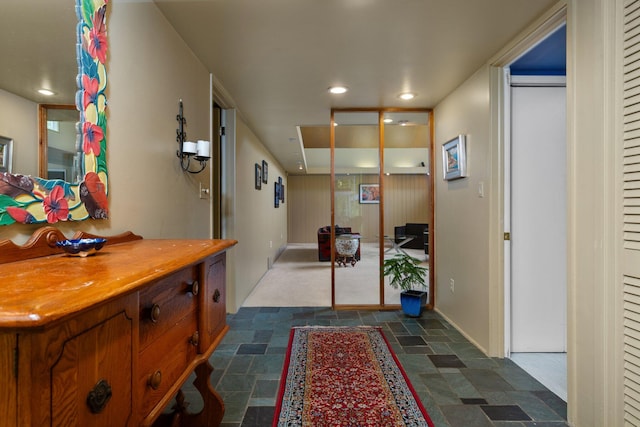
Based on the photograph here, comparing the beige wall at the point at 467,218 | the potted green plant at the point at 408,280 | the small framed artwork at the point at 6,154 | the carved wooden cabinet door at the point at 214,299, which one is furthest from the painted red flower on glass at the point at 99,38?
the potted green plant at the point at 408,280

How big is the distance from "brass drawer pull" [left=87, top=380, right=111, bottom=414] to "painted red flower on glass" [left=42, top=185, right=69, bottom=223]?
634mm

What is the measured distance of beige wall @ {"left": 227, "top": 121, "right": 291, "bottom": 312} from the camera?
11.7ft

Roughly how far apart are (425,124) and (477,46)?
149 cm

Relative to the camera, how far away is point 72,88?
109 cm

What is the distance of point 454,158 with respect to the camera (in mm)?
2932

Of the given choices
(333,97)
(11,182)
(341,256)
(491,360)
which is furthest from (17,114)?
(341,256)

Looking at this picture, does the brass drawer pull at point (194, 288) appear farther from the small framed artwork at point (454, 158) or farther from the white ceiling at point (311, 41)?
the small framed artwork at point (454, 158)

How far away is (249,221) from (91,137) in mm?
3112

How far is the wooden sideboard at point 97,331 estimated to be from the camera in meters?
0.48

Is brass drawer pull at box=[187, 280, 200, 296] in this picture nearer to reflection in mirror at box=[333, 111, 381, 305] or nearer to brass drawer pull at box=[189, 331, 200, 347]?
brass drawer pull at box=[189, 331, 200, 347]

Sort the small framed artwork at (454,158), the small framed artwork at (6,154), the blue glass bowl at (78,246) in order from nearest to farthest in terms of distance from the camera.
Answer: the small framed artwork at (6,154), the blue glass bowl at (78,246), the small framed artwork at (454,158)

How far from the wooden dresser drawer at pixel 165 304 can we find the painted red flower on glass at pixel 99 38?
90cm

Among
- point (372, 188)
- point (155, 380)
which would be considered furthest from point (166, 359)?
point (372, 188)

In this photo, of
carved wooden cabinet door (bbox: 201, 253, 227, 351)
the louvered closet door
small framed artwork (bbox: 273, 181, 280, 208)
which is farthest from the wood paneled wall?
small framed artwork (bbox: 273, 181, 280, 208)
